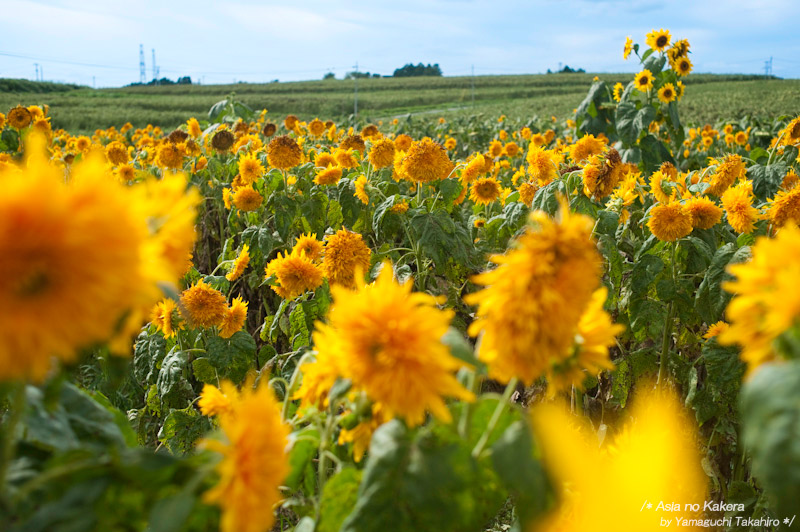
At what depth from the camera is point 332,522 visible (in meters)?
0.82

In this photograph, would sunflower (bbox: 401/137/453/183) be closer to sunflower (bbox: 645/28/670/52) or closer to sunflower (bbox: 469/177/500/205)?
sunflower (bbox: 469/177/500/205)

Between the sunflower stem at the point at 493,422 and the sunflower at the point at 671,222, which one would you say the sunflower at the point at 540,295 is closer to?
the sunflower stem at the point at 493,422

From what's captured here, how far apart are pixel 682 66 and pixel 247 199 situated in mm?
4340

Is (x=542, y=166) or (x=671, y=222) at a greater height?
(x=542, y=166)

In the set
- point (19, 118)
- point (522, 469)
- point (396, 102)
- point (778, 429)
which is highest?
point (396, 102)

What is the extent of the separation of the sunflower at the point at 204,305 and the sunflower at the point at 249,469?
4.81ft

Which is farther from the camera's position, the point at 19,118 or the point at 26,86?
the point at 26,86

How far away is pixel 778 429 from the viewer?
0.53m

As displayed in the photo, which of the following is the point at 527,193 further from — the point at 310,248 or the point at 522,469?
the point at 522,469

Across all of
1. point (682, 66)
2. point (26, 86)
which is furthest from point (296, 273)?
point (26, 86)

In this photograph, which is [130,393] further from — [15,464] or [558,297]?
[558,297]

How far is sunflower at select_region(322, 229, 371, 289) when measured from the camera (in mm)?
2145

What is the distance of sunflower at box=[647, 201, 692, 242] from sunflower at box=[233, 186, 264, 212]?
79.8 inches

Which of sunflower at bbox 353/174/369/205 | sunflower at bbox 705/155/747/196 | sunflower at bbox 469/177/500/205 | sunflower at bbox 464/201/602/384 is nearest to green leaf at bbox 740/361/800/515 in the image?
sunflower at bbox 464/201/602/384
